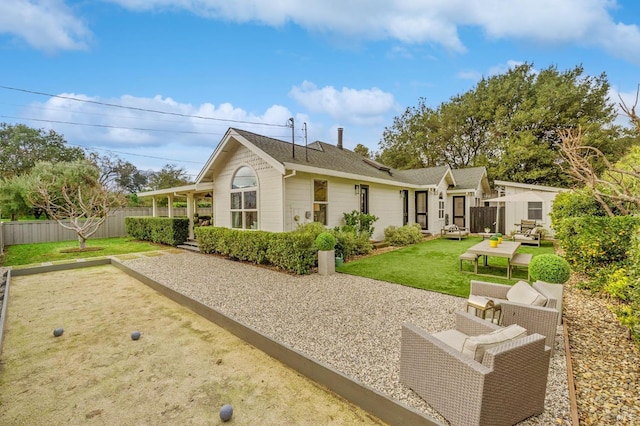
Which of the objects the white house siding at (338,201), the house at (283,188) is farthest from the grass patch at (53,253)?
the white house siding at (338,201)

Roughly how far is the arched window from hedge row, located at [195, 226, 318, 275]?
759mm

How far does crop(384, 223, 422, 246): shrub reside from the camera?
12.5 m

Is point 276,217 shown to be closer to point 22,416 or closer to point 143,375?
point 143,375

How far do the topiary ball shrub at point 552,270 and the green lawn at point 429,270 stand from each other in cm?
164

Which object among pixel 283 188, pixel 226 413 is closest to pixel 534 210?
pixel 283 188

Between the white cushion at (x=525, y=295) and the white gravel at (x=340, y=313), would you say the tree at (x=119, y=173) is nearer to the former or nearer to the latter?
the white gravel at (x=340, y=313)

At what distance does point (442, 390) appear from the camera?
7.75 ft

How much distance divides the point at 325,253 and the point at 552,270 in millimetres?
4688

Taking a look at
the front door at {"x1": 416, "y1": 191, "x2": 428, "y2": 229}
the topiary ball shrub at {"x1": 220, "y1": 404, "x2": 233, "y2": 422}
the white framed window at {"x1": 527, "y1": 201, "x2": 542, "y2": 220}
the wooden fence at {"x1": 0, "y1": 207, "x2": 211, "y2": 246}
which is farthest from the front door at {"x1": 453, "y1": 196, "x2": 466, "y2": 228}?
the wooden fence at {"x1": 0, "y1": 207, "x2": 211, "y2": 246}

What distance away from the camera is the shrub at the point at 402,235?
1247 centimetres

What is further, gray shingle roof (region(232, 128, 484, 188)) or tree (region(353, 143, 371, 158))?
tree (region(353, 143, 371, 158))

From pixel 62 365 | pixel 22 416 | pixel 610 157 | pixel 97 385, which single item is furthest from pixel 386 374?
pixel 610 157

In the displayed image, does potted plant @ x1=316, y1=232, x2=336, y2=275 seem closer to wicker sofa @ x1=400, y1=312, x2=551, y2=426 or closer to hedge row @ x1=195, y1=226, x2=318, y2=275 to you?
hedge row @ x1=195, y1=226, x2=318, y2=275

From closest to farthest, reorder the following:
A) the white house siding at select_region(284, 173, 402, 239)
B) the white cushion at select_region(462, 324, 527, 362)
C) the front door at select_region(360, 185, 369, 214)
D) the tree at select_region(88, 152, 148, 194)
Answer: the white cushion at select_region(462, 324, 527, 362) < the white house siding at select_region(284, 173, 402, 239) < the front door at select_region(360, 185, 369, 214) < the tree at select_region(88, 152, 148, 194)
